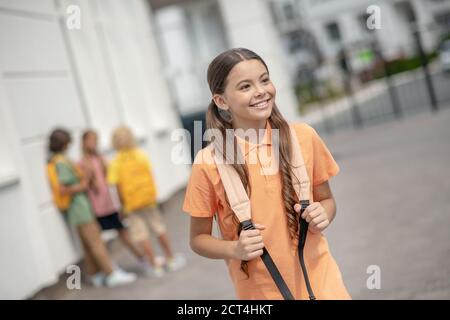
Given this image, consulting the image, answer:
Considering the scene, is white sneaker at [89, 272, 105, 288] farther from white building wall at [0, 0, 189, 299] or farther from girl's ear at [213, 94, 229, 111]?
girl's ear at [213, 94, 229, 111]

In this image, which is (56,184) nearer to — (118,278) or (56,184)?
(56,184)

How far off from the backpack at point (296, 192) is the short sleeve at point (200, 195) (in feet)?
0.32

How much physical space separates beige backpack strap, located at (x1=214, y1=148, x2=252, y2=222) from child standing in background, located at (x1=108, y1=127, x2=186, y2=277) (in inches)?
188

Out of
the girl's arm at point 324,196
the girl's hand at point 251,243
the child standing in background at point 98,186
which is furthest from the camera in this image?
the child standing in background at point 98,186

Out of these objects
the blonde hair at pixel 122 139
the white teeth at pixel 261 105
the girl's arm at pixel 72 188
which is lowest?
the girl's arm at pixel 72 188

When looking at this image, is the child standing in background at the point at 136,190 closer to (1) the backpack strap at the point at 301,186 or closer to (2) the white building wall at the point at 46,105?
(2) the white building wall at the point at 46,105

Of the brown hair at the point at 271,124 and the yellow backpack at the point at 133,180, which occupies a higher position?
the brown hair at the point at 271,124

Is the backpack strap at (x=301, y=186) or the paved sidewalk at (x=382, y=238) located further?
the paved sidewalk at (x=382, y=238)

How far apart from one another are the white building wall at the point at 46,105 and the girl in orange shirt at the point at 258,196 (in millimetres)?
4056

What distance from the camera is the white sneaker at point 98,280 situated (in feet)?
22.0

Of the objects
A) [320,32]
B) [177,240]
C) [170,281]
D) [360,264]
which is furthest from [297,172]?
[320,32]

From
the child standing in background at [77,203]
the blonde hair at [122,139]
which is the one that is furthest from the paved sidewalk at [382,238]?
the blonde hair at [122,139]

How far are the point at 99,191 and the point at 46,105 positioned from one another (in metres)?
1.49

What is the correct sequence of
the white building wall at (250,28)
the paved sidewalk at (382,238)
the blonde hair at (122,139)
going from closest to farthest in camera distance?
the paved sidewalk at (382,238), the blonde hair at (122,139), the white building wall at (250,28)
